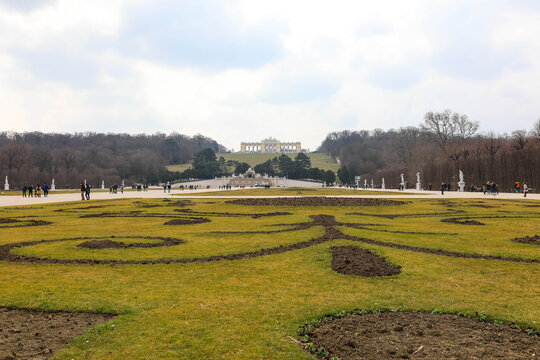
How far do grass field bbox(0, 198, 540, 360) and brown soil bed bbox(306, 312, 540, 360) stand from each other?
416 millimetres

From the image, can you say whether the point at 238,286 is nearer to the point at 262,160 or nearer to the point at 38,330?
the point at 38,330

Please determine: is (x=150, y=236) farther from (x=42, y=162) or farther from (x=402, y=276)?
(x=42, y=162)

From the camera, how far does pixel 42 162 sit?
93688mm

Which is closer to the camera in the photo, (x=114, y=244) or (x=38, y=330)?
(x=38, y=330)

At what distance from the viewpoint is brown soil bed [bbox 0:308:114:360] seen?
4715 mm

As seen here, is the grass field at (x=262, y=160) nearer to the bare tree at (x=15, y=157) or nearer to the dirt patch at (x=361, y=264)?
the bare tree at (x=15, y=157)

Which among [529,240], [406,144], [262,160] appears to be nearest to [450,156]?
[406,144]

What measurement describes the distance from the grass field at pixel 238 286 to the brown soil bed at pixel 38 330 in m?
0.21

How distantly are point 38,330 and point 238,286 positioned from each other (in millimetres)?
3318

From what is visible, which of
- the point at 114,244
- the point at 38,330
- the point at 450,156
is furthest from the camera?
the point at 450,156

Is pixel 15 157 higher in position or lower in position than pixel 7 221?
higher

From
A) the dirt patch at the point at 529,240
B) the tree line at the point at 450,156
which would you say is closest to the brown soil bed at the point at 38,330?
the dirt patch at the point at 529,240

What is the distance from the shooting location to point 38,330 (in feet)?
17.6

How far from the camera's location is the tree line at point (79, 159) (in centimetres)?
8506
